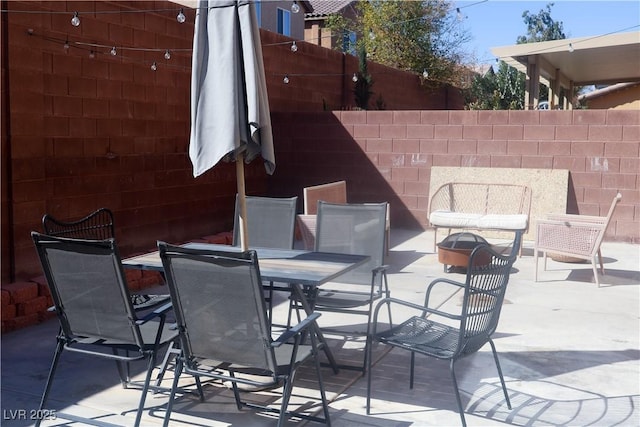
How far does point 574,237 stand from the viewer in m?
6.77

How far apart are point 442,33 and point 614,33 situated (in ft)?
40.1

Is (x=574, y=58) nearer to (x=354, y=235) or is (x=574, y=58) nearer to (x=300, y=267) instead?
(x=354, y=235)

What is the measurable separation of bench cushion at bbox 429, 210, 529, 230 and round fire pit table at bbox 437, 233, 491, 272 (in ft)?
1.52

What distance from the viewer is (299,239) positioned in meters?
9.10

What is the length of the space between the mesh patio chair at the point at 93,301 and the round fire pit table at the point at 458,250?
4071 mm

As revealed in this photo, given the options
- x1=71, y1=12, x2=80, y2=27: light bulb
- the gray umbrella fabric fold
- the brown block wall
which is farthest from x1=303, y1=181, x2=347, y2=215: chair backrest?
the gray umbrella fabric fold

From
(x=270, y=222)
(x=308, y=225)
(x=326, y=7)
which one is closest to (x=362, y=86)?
(x=308, y=225)

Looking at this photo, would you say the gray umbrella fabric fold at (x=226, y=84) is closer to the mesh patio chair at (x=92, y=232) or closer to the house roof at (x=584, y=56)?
the mesh patio chair at (x=92, y=232)

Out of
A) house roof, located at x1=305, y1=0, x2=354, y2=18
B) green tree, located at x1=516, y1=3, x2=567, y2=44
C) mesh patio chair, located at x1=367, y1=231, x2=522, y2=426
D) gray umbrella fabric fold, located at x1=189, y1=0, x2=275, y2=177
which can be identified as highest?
green tree, located at x1=516, y1=3, x2=567, y2=44

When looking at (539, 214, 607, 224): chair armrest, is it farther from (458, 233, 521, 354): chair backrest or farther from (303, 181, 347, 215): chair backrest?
(458, 233, 521, 354): chair backrest

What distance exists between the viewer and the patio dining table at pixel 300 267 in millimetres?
3781

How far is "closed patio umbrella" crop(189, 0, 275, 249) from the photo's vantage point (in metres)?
3.89

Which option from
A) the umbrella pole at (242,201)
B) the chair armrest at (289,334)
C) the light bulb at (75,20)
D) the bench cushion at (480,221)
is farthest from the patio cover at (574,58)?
the chair armrest at (289,334)

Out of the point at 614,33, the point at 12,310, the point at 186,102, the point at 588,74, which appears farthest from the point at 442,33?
the point at 12,310
